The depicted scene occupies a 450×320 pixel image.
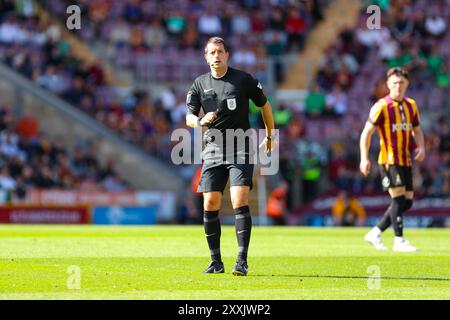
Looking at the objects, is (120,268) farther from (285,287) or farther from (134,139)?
(134,139)

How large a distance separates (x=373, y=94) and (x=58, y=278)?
24.4 meters

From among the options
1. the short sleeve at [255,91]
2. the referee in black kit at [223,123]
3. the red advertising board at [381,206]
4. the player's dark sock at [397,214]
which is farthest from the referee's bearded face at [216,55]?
the red advertising board at [381,206]

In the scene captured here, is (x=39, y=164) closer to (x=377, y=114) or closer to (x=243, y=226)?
(x=377, y=114)

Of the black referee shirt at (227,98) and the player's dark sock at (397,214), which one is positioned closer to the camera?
the black referee shirt at (227,98)

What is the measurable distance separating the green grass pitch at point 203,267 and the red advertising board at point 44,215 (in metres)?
10.3

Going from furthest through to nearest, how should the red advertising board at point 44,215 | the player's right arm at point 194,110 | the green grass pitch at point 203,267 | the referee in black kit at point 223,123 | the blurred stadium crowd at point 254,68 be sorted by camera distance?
1. the blurred stadium crowd at point 254,68
2. the red advertising board at point 44,215
3. the referee in black kit at point 223,123
4. the player's right arm at point 194,110
5. the green grass pitch at point 203,267

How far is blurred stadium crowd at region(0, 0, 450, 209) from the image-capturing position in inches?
1251

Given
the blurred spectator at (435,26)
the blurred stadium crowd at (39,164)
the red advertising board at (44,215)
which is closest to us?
the red advertising board at (44,215)

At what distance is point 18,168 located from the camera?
2981 cm

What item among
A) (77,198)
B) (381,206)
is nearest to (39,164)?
(77,198)

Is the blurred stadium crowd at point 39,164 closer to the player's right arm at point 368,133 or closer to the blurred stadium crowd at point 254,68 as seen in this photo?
the blurred stadium crowd at point 254,68

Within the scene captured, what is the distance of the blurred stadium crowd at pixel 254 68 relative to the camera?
31766 millimetres
